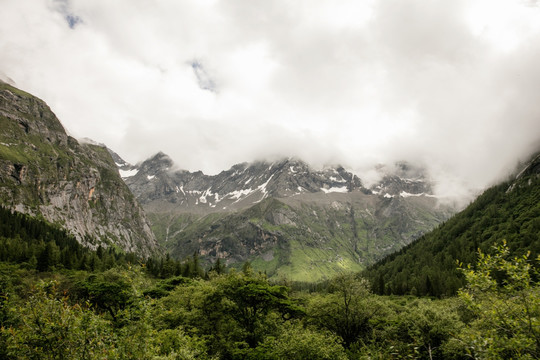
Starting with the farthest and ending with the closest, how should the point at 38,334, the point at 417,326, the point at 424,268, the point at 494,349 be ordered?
the point at 424,268
the point at 417,326
the point at 38,334
the point at 494,349

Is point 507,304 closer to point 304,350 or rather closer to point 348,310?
point 304,350

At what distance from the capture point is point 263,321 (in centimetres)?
4559

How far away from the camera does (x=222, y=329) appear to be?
155 feet

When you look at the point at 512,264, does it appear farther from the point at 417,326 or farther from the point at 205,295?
the point at 205,295

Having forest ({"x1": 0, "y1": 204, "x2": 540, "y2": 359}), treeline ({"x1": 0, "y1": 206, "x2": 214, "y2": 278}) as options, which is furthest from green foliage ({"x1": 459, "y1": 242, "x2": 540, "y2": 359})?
treeline ({"x1": 0, "y1": 206, "x2": 214, "y2": 278})

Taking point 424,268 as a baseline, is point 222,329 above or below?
below

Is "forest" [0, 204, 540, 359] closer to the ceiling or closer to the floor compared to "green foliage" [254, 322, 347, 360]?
closer to the ceiling

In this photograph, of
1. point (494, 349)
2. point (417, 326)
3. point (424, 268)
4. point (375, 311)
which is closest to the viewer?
point (494, 349)

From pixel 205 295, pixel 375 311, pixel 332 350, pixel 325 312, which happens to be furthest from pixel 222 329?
pixel 375 311

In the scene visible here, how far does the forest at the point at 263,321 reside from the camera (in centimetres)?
1353

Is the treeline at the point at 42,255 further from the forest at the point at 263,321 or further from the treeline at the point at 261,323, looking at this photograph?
the treeline at the point at 261,323

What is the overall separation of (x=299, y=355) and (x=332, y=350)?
11.7 feet

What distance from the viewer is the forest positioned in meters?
13.5

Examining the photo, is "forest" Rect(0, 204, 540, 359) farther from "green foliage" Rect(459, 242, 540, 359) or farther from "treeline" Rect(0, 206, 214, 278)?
"treeline" Rect(0, 206, 214, 278)
